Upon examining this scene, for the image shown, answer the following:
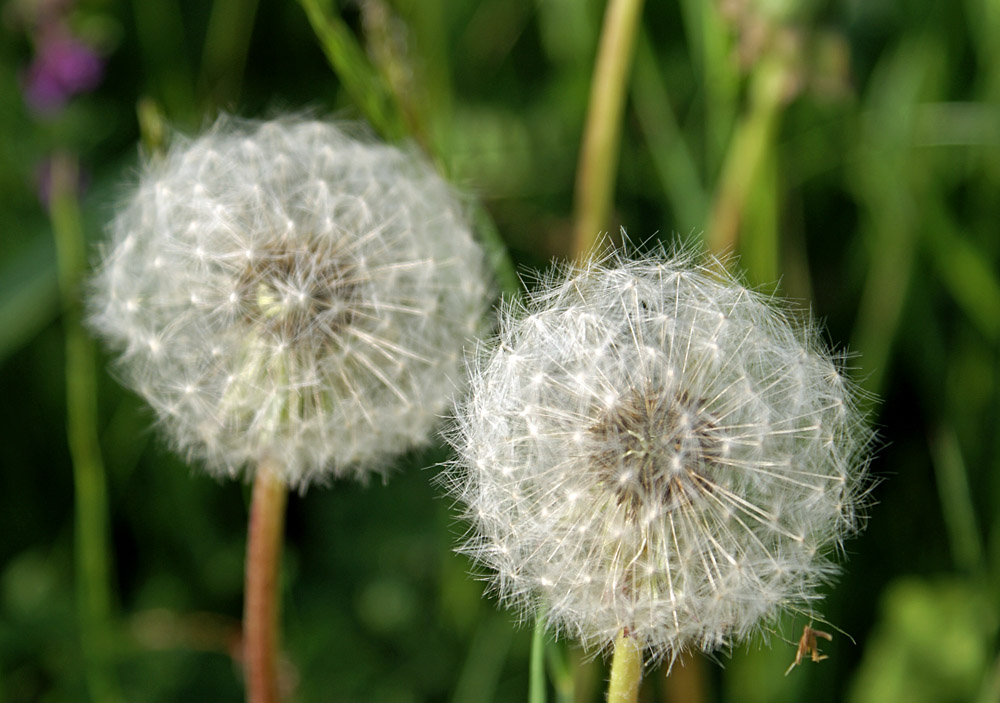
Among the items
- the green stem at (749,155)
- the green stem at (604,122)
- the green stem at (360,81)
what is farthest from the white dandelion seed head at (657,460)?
the green stem at (749,155)

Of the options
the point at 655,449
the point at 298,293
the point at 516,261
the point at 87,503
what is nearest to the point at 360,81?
the point at 298,293

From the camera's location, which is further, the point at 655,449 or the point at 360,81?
the point at 360,81

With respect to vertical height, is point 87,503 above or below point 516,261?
above

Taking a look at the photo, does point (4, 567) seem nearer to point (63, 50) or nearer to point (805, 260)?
point (63, 50)

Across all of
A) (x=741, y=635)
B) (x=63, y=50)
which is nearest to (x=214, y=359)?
(x=741, y=635)

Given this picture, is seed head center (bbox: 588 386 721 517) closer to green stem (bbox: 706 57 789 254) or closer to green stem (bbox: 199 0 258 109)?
green stem (bbox: 706 57 789 254)

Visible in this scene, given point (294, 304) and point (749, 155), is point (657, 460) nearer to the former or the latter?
point (294, 304)

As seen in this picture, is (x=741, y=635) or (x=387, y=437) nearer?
(x=741, y=635)

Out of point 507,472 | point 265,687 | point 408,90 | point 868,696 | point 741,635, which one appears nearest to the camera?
point 741,635
